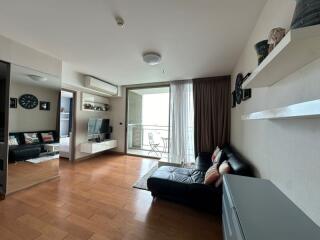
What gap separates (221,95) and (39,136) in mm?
4042

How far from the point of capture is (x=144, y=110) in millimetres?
6277

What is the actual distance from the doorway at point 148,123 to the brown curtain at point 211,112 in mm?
1669

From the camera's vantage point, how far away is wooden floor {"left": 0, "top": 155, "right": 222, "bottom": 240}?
5.69 ft

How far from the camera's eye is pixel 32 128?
2865mm

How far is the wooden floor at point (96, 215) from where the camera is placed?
1735mm

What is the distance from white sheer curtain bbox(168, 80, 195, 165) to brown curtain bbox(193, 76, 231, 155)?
237 millimetres

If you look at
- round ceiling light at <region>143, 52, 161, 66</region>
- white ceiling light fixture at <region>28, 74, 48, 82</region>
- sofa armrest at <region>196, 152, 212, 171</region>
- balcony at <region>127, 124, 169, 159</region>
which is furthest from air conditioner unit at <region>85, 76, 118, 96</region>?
sofa armrest at <region>196, 152, 212, 171</region>

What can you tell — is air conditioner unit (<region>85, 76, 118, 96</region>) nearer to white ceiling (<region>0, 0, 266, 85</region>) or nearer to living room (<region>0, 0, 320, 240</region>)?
living room (<region>0, 0, 320, 240</region>)

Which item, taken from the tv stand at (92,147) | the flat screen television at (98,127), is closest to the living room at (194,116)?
the tv stand at (92,147)

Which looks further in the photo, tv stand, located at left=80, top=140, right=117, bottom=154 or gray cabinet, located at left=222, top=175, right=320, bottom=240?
tv stand, located at left=80, top=140, right=117, bottom=154

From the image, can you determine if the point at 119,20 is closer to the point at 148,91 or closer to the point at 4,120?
the point at 4,120

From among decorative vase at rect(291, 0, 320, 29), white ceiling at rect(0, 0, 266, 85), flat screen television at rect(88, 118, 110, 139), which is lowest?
flat screen television at rect(88, 118, 110, 139)

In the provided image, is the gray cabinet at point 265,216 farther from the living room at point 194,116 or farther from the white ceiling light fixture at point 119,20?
the white ceiling light fixture at point 119,20

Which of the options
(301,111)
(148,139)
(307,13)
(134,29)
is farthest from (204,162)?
(148,139)
